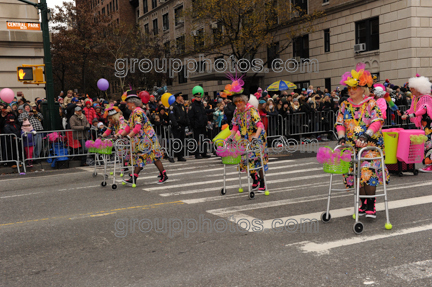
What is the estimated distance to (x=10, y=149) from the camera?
1336 centimetres

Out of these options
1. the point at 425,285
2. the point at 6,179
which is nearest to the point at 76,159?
the point at 6,179

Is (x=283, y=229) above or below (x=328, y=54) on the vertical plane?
below

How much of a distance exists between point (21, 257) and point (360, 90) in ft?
16.1

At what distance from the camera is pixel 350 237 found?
17.4ft

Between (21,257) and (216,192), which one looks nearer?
(21,257)

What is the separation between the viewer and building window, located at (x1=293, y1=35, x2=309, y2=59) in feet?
104

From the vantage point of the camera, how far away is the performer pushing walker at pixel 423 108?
939 centimetres

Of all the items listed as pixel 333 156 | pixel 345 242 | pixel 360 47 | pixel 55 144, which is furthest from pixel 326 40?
pixel 345 242

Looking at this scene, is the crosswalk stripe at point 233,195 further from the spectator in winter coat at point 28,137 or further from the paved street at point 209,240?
the spectator in winter coat at point 28,137

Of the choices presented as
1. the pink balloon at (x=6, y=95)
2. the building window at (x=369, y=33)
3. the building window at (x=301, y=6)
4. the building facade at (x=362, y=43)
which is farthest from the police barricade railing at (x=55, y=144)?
the building window at (x=301, y=6)

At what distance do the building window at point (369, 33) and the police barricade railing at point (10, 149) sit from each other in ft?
70.8

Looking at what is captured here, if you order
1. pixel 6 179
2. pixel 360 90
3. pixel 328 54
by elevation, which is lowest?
pixel 6 179

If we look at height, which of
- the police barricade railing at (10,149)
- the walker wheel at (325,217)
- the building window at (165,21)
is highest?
the building window at (165,21)

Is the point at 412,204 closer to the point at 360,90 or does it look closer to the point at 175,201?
the point at 360,90
